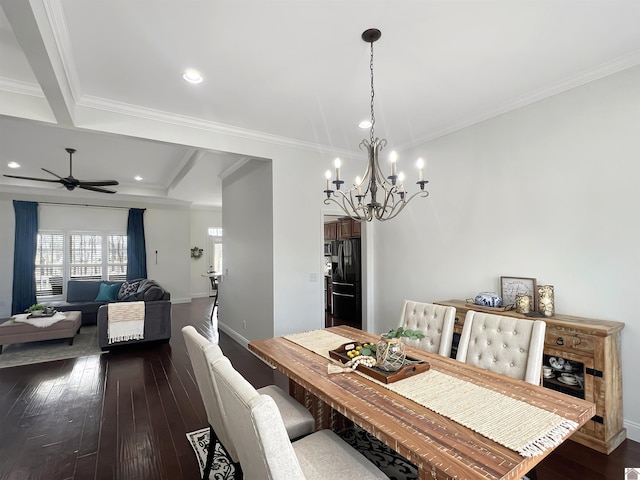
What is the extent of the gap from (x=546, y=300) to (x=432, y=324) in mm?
1054

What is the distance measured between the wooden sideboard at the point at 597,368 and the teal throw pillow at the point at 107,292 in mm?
7590

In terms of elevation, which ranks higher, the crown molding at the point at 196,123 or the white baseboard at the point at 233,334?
the crown molding at the point at 196,123

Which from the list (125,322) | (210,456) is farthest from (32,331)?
(210,456)

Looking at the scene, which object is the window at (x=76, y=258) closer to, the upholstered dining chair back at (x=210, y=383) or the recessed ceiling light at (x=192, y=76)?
the recessed ceiling light at (x=192, y=76)

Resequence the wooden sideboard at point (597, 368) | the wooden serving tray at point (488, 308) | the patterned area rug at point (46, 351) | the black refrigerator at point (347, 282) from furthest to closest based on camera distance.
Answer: the black refrigerator at point (347, 282) → the patterned area rug at point (46, 351) → the wooden serving tray at point (488, 308) → the wooden sideboard at point (597, 368)

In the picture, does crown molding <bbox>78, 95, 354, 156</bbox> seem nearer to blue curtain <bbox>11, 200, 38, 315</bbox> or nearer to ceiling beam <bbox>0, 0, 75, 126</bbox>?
ceiling beam <bbox>0, 0, 75, 126</bbox>

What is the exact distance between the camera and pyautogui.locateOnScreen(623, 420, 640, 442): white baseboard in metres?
2.39

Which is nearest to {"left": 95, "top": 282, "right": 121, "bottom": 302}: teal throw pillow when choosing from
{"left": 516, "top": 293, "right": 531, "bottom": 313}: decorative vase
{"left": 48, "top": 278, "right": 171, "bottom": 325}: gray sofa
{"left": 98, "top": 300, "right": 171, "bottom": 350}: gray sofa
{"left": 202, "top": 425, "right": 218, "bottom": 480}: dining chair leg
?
{"left": 48, "top": 278, "right": 171, "bottom": 325}: gray sofa

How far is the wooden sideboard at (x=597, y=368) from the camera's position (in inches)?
88.4

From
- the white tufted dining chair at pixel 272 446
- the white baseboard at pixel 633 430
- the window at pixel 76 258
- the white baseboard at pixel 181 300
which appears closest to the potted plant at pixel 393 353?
the white tufted dining chair at pixel 272 446

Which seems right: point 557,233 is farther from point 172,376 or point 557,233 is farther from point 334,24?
point 172,376

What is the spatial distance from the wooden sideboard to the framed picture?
48 cm

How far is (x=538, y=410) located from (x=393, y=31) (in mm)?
2308

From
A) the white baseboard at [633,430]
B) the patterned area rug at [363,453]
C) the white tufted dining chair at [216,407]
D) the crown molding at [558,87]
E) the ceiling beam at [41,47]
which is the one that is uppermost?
the crown molding at [558,87]
